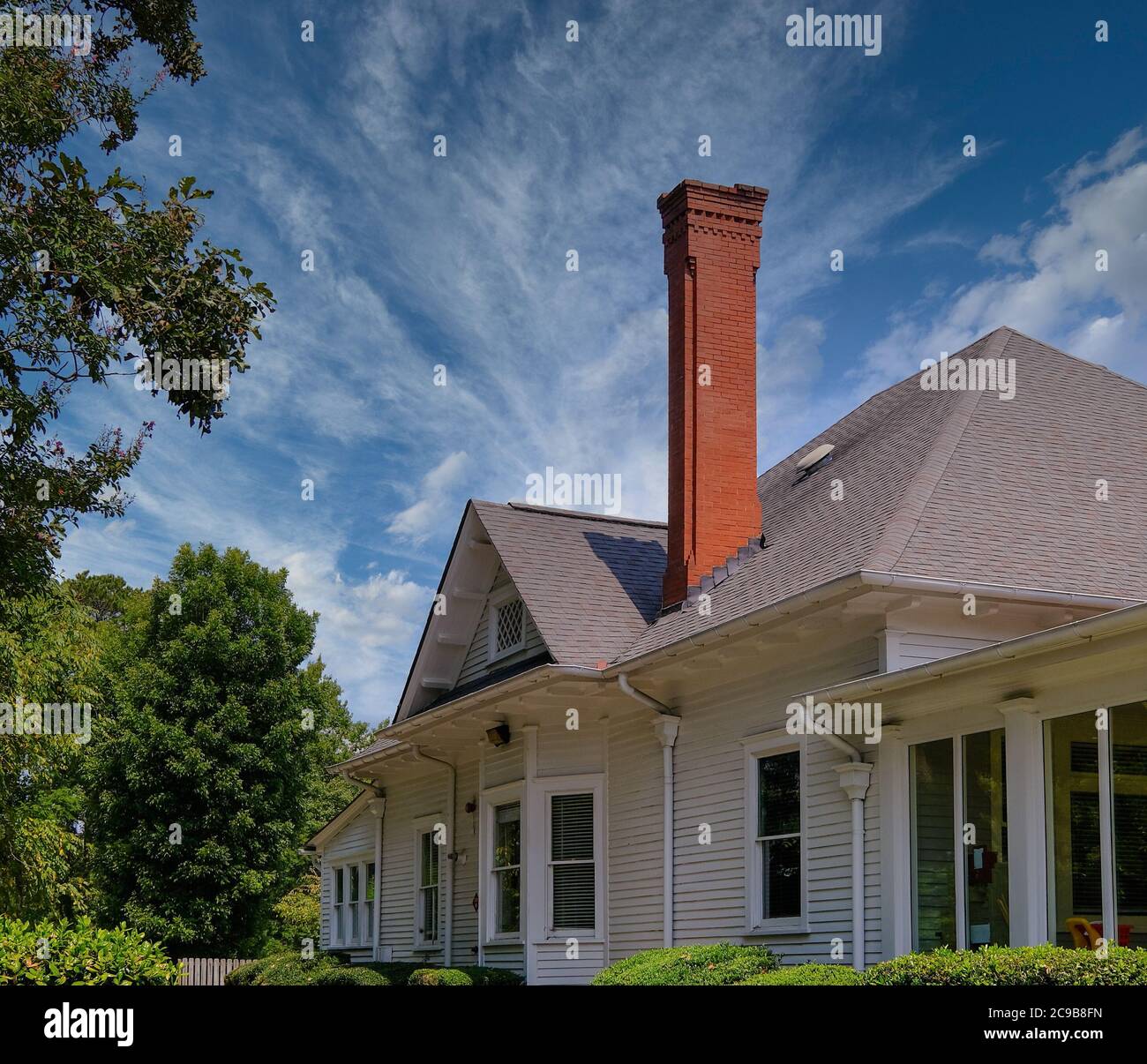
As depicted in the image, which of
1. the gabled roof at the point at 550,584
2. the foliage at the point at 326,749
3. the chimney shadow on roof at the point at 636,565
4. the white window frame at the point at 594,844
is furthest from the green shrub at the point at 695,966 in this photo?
the foliage at the point at 326,749

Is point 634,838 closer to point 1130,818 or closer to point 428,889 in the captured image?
point 428,889

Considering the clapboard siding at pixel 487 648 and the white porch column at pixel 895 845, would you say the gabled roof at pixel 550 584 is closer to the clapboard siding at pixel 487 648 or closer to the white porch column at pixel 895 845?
the clapboard siding at pixel 487 648

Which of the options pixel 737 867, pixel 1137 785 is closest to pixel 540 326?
pixel 737 867

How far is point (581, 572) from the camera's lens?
59.4 ft

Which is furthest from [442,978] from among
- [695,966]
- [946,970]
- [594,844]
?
[946,970]

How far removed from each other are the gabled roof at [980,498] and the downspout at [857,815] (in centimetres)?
156

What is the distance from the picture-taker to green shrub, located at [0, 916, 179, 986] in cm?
752

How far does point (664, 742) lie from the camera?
49.6 feet

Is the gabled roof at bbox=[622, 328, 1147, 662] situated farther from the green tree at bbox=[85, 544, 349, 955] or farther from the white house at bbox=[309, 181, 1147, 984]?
the green tree at bbox=[85, 544, 349, 955]

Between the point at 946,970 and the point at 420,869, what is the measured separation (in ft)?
46.8

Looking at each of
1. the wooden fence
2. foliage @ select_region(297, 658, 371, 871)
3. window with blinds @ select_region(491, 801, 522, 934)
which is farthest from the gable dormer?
foliage @ select_region(297, 658, 371, 871)

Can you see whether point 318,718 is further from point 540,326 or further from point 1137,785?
point 1137,785

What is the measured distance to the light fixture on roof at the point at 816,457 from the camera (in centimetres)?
1819
